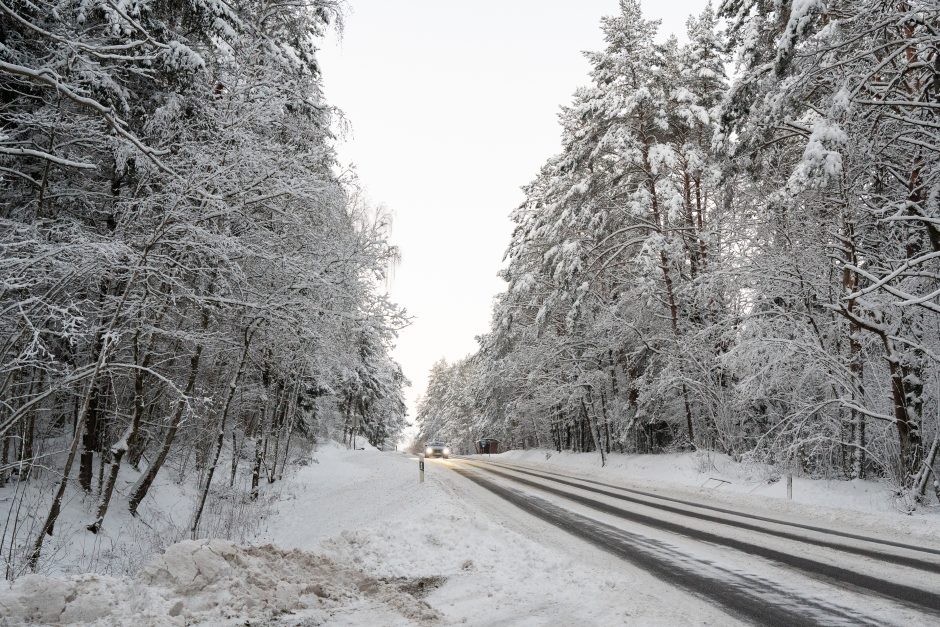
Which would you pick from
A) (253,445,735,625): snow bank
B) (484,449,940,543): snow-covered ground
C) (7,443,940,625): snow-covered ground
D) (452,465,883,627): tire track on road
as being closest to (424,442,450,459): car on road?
(484,449,940,543): snow-covered ground

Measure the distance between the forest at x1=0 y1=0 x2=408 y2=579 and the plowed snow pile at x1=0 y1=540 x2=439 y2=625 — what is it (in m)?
3.08

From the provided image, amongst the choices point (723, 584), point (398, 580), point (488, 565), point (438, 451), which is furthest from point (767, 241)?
point (438, 451)

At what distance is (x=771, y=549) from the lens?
22.3 feet

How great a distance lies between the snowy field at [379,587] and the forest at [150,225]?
314 centimetres

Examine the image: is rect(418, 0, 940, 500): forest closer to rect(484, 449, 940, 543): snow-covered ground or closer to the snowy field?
rect(484, 449, 940, 543): snow-covered ground

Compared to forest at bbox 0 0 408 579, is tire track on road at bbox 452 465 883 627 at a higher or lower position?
lower

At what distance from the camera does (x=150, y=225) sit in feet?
29.4

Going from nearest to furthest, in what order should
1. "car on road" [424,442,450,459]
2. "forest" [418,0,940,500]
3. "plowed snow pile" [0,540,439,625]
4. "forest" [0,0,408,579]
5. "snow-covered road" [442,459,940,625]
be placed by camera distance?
1. "plowed snow pile" [0,540,439,625]
2. "snow-covered road" [442,459,940,625]
3. "forest" [0,0,408,579]
4. "forest" [418,0,940,500]
5. "car on road" [424,442,450,459]

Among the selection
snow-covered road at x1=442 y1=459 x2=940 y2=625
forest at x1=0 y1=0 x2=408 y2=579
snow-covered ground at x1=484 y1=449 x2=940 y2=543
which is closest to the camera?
snow-covered road at x1=442 y1=459 x2=940 y2=625

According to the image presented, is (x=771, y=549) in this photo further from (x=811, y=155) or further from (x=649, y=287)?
(x=649, y=287)

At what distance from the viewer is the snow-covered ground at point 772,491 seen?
890cm

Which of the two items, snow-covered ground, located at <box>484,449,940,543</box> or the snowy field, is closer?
the snowy field

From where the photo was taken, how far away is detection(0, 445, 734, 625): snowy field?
4.20 m

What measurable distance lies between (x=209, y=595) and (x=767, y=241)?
13857 mm
